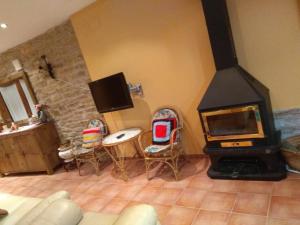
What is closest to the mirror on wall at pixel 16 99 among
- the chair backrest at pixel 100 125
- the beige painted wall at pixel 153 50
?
the chair backrest at pixel 100 125

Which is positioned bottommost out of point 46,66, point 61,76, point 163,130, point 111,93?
point 163,130

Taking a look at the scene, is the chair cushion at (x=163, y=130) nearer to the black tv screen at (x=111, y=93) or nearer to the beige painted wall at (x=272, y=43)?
the black tv screen at (x=111, y=93)

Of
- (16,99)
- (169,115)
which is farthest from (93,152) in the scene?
(16,99)

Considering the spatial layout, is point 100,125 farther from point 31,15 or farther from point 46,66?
point 31,15

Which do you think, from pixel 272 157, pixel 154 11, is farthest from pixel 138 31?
pixel 272 157

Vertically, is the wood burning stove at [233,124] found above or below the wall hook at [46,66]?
below

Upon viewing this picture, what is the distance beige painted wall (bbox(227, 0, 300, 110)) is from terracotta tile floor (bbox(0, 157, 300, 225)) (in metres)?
0.91

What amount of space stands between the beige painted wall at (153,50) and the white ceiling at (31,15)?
0.88 ft

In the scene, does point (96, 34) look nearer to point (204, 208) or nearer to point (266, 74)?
point (266, 74)

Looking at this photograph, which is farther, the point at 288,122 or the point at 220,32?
the point at 288,122

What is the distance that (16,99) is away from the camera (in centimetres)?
491

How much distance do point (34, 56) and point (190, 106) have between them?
2.95m

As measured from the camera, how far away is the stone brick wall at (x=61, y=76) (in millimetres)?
3951

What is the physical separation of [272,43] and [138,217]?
219 centimetres
